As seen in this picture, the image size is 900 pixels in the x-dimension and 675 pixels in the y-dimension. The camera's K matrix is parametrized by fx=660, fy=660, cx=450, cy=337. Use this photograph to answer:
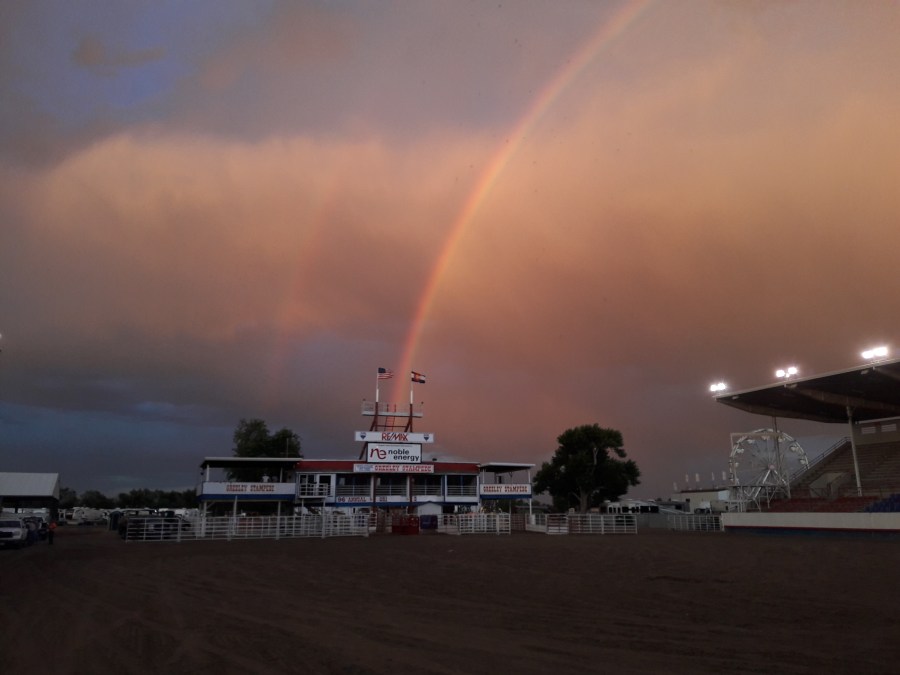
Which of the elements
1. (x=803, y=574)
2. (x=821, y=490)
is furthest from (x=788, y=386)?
(x=803, y=574)

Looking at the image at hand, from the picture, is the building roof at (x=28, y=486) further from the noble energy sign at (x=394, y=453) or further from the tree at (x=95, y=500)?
the tree at (x=95, y=500)

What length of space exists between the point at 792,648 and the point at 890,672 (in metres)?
1.26

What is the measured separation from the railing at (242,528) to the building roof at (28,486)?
1697 inches

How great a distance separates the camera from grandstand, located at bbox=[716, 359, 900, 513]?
4256 centimetres

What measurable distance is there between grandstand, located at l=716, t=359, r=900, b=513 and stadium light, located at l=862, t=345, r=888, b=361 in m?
0.89

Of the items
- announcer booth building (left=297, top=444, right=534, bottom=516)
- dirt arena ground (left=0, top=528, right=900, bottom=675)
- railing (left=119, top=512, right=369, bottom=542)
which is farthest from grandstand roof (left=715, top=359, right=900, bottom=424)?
railing (left=119, top=512, right=369, bottom=542)

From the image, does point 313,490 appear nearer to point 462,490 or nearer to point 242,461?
point 242,461

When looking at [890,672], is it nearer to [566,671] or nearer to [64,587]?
[566,671]

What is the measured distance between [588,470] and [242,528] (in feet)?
137

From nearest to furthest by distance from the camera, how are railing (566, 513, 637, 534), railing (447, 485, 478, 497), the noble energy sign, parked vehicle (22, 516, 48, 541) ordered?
parked vehicle (22, 516, 48, 541) → railing (566, 513, 637, 534) → the noble energy sign → railing (447, 485, 478, 497)

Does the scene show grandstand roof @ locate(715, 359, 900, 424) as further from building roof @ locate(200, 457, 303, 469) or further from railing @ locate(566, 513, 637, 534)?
building roof @ locate(200, 457, 303, 469)

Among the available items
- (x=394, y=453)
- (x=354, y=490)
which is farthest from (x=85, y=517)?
(x=394, y=453)

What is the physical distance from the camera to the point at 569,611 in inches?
426

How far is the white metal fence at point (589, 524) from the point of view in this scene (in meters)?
45.3
